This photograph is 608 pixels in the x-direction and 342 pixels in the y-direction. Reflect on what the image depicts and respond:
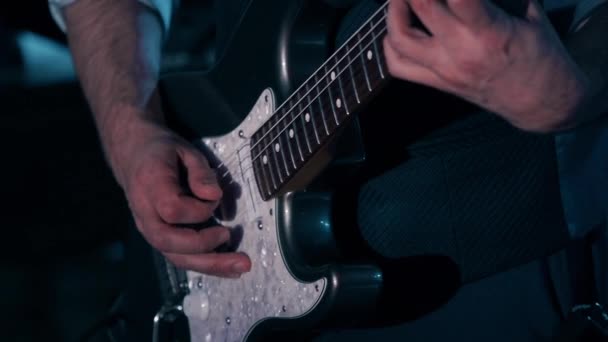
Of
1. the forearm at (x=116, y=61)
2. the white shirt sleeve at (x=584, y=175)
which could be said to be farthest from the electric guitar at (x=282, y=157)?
the white shirt sleeve at (x=584, y=175)

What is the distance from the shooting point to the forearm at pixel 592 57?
60cm

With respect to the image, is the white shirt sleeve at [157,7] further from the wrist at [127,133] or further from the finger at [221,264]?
the finger at [221,264]

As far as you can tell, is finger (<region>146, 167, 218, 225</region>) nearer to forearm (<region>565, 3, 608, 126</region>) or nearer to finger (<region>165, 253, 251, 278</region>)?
finger (<region>165, 253, 251, 278</region>)

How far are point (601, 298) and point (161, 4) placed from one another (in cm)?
80

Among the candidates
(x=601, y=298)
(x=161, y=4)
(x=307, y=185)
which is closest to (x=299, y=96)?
(x=307, y=185)

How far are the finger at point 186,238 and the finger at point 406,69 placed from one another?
1.11 feet

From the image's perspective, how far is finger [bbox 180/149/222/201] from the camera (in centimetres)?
82

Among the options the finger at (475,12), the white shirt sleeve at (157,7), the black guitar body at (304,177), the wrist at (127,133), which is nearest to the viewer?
the finger at (475,12)

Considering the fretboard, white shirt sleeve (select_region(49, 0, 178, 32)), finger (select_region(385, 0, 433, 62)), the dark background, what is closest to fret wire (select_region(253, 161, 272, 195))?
the fretboard

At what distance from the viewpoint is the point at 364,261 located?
0.73 m

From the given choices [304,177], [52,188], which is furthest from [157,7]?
[52,188]

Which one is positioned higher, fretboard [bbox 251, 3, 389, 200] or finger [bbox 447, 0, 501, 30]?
finger [bbox 447, 0, 501, 30]

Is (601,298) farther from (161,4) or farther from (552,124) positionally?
(161,4)

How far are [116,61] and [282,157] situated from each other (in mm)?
429
